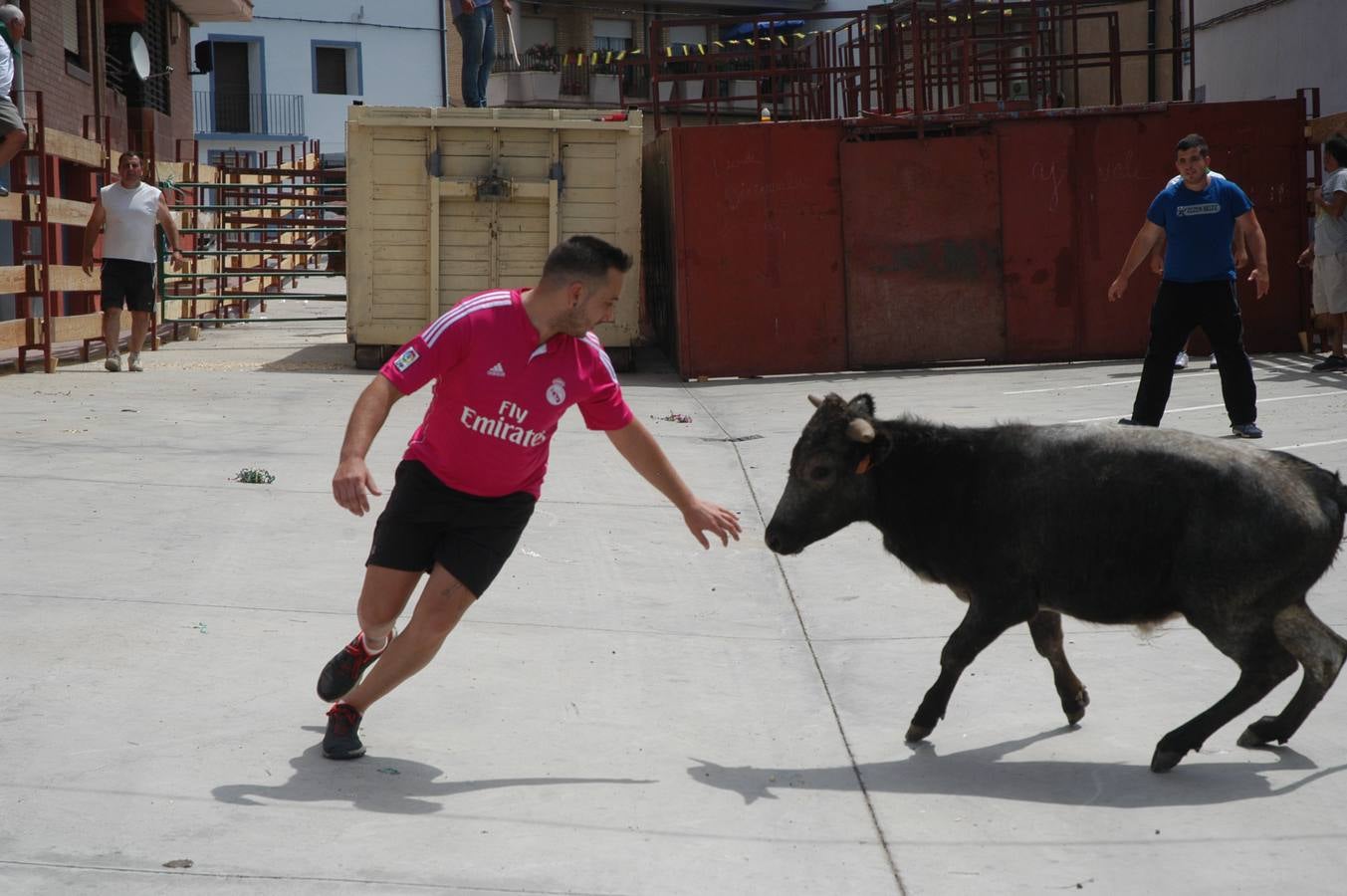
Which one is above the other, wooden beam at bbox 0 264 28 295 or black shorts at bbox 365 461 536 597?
wooden beam at bbox 0 264 28 295

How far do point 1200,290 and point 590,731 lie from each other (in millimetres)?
6141

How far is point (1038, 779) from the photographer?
4562mm

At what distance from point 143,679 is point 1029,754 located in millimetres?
2923

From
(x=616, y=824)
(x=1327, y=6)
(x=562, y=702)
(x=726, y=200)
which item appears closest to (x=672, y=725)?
(x=562, y=702)

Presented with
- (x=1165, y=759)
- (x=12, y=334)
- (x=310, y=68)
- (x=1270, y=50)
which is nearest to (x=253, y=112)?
(x=310, y=68)

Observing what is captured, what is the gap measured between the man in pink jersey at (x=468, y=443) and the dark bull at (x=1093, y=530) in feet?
3.09

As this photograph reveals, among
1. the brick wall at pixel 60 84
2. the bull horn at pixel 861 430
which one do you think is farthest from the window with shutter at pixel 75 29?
the bull horn at pixel 861 430

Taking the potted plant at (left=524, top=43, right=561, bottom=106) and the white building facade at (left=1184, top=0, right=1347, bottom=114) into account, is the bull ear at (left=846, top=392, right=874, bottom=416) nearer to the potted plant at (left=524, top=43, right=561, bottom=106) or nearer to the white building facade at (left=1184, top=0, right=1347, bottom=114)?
the white building facade at (left=1184, top=0, right=1347, bottom=114)

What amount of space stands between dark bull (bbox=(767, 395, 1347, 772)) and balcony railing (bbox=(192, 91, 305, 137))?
44.8 m

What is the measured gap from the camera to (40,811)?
4000mm

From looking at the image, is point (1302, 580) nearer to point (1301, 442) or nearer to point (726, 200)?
point (1301, 442)

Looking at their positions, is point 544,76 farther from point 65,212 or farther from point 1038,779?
point 1038,779

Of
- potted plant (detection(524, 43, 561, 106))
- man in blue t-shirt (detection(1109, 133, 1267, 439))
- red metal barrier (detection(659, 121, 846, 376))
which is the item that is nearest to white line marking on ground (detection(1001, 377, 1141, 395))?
red metal barrier (detection(659, 121, 846, 376))

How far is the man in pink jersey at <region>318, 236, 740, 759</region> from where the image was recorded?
14.6 feet
